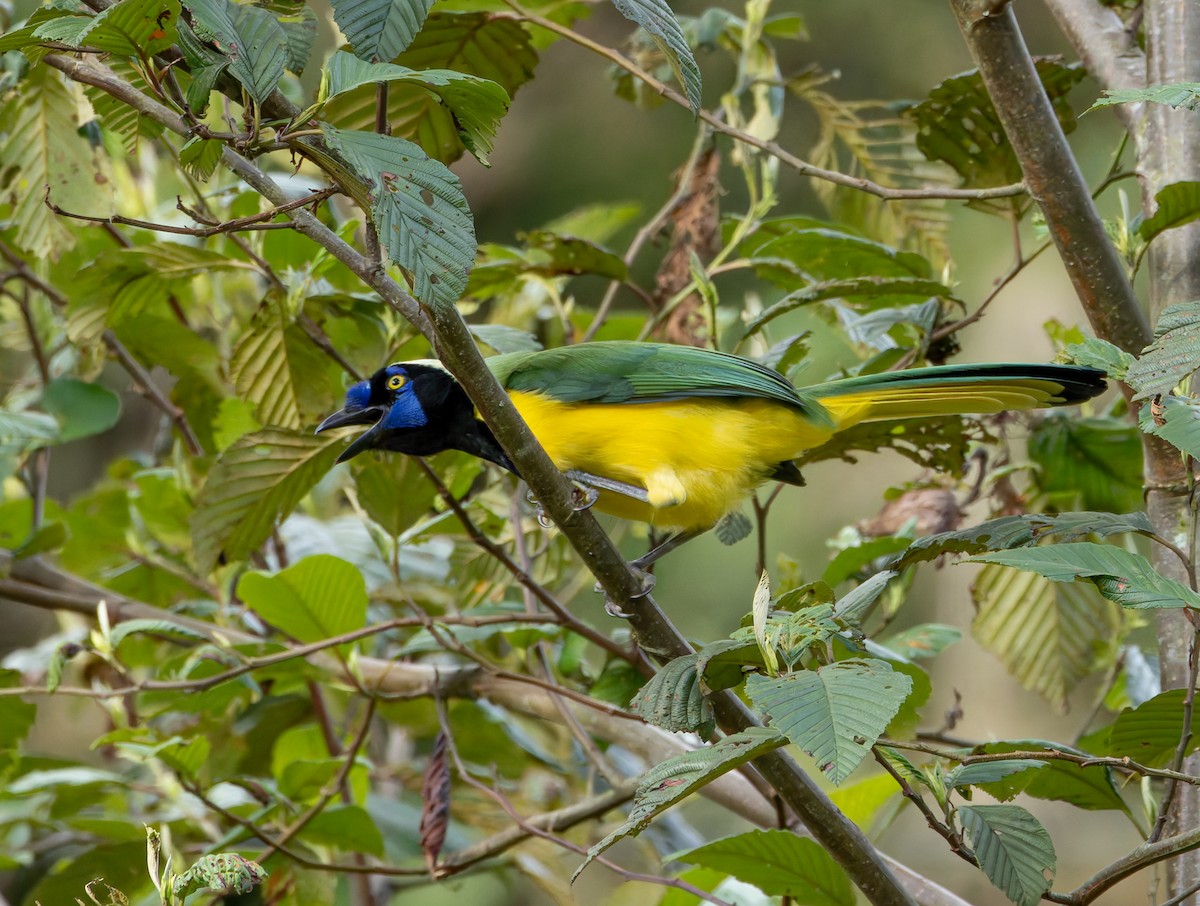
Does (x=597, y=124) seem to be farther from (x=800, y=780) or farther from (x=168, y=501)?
(x=800, y=780)

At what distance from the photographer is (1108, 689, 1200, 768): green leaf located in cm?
174

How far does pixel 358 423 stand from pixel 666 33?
1.43 meters

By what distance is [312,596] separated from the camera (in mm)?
2709

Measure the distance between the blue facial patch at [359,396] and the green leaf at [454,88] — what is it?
121 cm

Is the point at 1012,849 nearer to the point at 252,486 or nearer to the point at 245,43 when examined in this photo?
the point at 245,43

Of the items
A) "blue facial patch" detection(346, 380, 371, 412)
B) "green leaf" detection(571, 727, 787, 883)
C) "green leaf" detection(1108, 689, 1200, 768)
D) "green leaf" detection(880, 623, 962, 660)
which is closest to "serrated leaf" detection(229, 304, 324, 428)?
"blue facial patch" detection(346, 380, 371, 412)

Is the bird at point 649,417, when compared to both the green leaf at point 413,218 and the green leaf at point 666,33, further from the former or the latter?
the green leaf at point 413,218

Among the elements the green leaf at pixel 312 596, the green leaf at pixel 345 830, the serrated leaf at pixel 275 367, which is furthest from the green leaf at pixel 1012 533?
the serrated leaf at pixel 275 367

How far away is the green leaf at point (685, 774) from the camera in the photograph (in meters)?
1.31

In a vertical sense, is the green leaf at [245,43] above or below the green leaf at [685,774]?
above

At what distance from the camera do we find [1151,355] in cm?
156

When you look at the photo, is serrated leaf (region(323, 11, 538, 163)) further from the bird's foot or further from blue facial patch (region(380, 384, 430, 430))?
the bird's foot

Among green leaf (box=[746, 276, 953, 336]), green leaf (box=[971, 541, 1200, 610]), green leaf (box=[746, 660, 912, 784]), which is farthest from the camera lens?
green leaf (box=[746, 276, 953, 336])

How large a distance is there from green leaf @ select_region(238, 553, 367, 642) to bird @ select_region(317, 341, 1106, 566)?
0.87 feet
